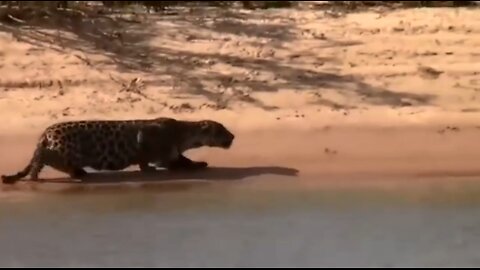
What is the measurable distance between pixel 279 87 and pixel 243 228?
3501mm

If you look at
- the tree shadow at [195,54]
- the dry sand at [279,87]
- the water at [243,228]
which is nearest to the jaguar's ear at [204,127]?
the dry sand at [279,87]

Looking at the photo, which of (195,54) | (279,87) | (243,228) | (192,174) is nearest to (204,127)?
(192,174)

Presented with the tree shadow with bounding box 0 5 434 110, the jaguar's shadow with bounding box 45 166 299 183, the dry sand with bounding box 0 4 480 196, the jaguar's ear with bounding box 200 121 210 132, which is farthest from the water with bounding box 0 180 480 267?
the tree shadow with bounding box 0 5 434 110

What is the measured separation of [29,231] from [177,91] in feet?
11.5

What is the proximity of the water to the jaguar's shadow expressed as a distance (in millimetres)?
358

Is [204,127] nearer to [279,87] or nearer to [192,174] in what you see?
[192,174]

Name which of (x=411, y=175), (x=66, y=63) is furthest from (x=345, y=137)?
(x=66, y=63)

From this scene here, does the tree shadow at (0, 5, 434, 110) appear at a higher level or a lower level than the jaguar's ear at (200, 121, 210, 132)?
higher

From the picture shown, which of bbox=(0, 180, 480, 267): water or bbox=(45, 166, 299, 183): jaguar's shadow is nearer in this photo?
bbox=(0, 180, 480, 267): water

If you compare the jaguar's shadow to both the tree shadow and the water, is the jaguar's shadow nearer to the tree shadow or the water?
the water

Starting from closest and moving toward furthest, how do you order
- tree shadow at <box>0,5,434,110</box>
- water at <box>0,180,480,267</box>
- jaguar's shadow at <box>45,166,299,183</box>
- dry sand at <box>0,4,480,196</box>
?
water at <box>0,180,480,267</box> → jaguar's shadow at <box>45,166,299,183</box> → dry sand at <box>0,4,480,196</box> → tree shadow at <box>0,5,434,110</box>

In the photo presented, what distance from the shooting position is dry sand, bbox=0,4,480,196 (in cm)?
1159

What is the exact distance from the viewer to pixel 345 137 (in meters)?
12.0

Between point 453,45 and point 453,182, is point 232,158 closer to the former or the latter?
point 453,182
